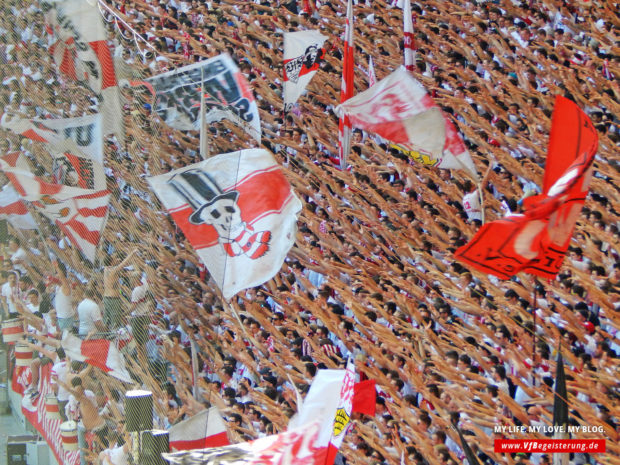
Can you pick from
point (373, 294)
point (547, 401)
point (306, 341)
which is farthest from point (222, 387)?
point (547, 401)

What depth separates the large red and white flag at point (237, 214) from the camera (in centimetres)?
704

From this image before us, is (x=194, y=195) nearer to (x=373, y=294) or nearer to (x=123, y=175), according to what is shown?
(x=123, y=175)

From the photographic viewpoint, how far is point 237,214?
7.26 metres

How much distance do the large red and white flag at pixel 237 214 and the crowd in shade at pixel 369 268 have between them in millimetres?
238

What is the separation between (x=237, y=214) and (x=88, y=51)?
53.8 inches

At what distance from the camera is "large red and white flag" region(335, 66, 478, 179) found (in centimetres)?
992

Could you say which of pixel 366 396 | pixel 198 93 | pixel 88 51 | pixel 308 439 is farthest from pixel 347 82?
pixel 308 439

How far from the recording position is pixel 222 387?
416 inches

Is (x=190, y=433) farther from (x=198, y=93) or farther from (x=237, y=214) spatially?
(x=198, y=93)

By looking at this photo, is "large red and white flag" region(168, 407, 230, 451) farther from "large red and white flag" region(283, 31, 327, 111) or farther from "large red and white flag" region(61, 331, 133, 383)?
"large red and white flag" region(283, 31, 327, 111)

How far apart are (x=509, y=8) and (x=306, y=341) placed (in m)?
4.57

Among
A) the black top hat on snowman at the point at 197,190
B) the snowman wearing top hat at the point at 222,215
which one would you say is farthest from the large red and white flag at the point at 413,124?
the black top hat on snowman at the point at 197,190

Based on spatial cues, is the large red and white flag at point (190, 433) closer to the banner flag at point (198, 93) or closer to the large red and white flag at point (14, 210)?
the large red and white flag at point (14, 210)

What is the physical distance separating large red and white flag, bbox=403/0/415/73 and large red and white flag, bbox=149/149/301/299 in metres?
5.25
